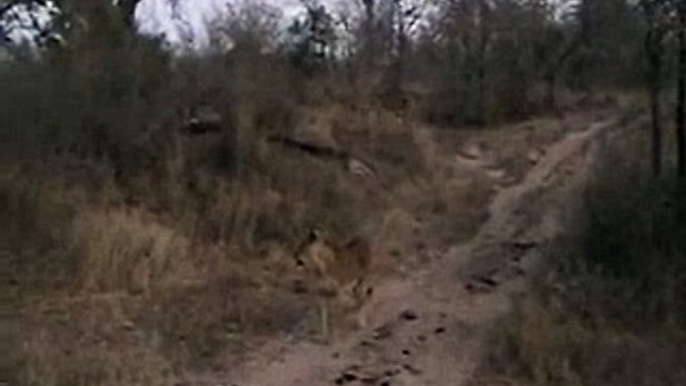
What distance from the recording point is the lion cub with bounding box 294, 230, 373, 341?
36.4 feet

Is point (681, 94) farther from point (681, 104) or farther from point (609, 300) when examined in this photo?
point (609, 300)

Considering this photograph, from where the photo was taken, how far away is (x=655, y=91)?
1294 centimetres

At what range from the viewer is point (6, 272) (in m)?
11.0

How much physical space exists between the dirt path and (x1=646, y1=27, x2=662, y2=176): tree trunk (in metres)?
1.44

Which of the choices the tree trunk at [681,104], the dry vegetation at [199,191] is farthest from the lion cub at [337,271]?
the tree trunk at [681,104]

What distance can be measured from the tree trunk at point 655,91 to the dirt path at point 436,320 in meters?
1.44

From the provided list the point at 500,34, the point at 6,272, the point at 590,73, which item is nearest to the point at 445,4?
→ the point at 500,34

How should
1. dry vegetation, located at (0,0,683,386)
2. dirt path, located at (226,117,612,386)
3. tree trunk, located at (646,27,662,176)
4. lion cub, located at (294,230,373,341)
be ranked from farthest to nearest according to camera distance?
1. tree trunk, located at (646,27,662,176)
2. lion cub, located at (294,230,373,341)
3. dry vegetation, located at (0,0,683,386)
4. dirt path, located at (226,117,612,386)

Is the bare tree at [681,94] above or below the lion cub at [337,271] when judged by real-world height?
above

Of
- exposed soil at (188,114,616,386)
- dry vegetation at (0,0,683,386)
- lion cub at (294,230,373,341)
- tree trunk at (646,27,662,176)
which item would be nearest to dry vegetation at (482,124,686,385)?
dry vegetation at (0,0,683,386)

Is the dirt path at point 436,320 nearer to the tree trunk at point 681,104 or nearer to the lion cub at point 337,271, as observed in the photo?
the lion cub at point 337,271

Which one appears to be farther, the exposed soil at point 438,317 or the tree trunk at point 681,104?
the tree trunk at point 681,104

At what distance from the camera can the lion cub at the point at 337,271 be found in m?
11.1

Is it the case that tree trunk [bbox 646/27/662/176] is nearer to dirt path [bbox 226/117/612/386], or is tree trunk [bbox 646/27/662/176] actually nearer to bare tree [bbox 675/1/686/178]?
bare tree [bbox 675/1/686/178]
